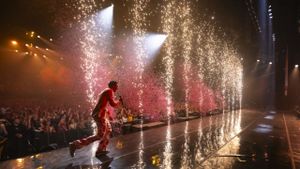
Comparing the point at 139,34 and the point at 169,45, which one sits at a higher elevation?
the point at 139,34

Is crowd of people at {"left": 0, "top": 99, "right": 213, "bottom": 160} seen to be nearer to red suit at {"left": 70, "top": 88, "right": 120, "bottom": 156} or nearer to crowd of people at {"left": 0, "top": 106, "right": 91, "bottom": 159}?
crowd of people at {"left": 0, "top": 106, "right": 91, "bottom": 159}

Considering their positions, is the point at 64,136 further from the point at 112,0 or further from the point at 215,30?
the point at 215,30

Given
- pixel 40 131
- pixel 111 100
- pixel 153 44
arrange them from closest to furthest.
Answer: pixel 111 100 → pixel 40 131 → pixel 153 44

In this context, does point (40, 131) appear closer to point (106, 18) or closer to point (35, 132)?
point (35, 132)

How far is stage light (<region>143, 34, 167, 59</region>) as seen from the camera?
104ft

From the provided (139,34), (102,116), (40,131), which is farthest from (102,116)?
(139,34)

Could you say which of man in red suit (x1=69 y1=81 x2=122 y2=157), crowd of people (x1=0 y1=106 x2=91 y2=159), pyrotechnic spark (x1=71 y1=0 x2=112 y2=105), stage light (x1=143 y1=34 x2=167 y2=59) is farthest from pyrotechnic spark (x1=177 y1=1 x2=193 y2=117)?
man in red suit (x1=69 y1=81 x2=122 y2=157)

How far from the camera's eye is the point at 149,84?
27.3m

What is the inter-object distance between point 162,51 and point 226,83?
1866 centimetres

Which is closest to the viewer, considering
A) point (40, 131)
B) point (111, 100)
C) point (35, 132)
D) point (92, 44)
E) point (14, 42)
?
point (111, 100)

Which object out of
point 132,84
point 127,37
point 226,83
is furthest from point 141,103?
point 226,83

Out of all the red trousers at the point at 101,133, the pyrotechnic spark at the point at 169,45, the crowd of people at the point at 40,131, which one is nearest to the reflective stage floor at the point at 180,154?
the red trousers at the point at 101,133

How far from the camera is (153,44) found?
32.2m

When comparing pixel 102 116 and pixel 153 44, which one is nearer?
pixel 102 116
